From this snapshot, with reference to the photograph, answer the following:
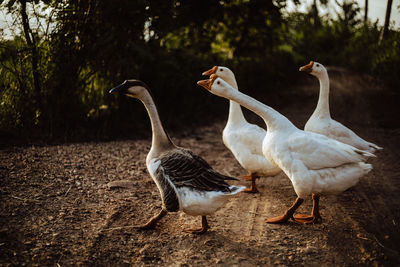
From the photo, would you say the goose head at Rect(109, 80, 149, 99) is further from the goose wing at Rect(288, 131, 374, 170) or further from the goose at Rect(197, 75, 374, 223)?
the goose wing at Rect(288, 131, 374, 170)

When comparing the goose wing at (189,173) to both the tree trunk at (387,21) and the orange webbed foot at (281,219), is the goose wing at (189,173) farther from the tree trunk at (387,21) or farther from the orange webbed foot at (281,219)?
the tree trunk at (387,21)

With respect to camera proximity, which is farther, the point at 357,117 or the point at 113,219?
the point at 357,117

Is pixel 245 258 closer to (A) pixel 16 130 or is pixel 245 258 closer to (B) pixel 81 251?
(B) pixel 81 251

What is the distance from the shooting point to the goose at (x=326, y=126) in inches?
185

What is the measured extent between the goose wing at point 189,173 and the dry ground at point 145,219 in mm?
569

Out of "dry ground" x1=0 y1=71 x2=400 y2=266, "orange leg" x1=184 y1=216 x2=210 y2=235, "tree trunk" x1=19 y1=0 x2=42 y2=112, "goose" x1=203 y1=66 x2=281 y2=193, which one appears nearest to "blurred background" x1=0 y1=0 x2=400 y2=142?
"tree trunk" x1=19 y1=0 x2=42 y2=112

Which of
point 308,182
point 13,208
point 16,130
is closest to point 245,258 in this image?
point 308,182

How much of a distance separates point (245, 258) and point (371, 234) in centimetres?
140

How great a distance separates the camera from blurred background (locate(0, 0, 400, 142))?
580cm

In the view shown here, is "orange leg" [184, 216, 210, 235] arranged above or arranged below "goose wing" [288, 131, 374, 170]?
below

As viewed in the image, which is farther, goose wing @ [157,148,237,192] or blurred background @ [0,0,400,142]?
blurred background @ [0,0,400,142]

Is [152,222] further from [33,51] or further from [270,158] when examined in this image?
[33,51]

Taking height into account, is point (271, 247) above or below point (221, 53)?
below

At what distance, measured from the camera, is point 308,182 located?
3.46m
